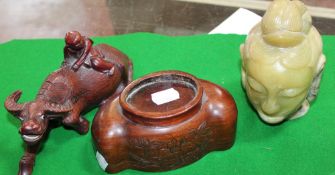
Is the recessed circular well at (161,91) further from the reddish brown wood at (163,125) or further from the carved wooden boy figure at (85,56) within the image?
the carved wooden boy figure at (85,56)

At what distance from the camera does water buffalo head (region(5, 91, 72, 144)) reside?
1173 mm

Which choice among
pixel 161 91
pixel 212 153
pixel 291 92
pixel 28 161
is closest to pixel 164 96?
pixel 161 91

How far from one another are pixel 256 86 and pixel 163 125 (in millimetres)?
296

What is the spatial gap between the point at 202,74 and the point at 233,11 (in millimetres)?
702

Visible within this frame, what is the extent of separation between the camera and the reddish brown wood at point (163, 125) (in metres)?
1.15

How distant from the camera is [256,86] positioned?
120cm

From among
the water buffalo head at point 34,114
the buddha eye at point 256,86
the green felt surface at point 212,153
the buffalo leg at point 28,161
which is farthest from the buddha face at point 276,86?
the buffalo leg at point 28,161

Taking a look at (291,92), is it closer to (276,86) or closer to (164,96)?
(276,86)

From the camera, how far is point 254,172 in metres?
1.25

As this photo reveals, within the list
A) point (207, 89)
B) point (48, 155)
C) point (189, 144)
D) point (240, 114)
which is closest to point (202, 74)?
point (240, 114)

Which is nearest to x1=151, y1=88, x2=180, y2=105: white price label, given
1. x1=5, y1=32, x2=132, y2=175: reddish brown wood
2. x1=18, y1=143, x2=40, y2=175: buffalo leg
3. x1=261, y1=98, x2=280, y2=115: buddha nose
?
x1=5, y1=32, x2=132, y2=175: reddish brown wood

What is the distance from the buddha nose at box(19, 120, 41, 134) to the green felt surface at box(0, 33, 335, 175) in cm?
20

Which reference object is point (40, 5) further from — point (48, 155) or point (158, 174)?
point (158, 174)

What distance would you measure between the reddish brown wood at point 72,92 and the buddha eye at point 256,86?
1.41 feet
